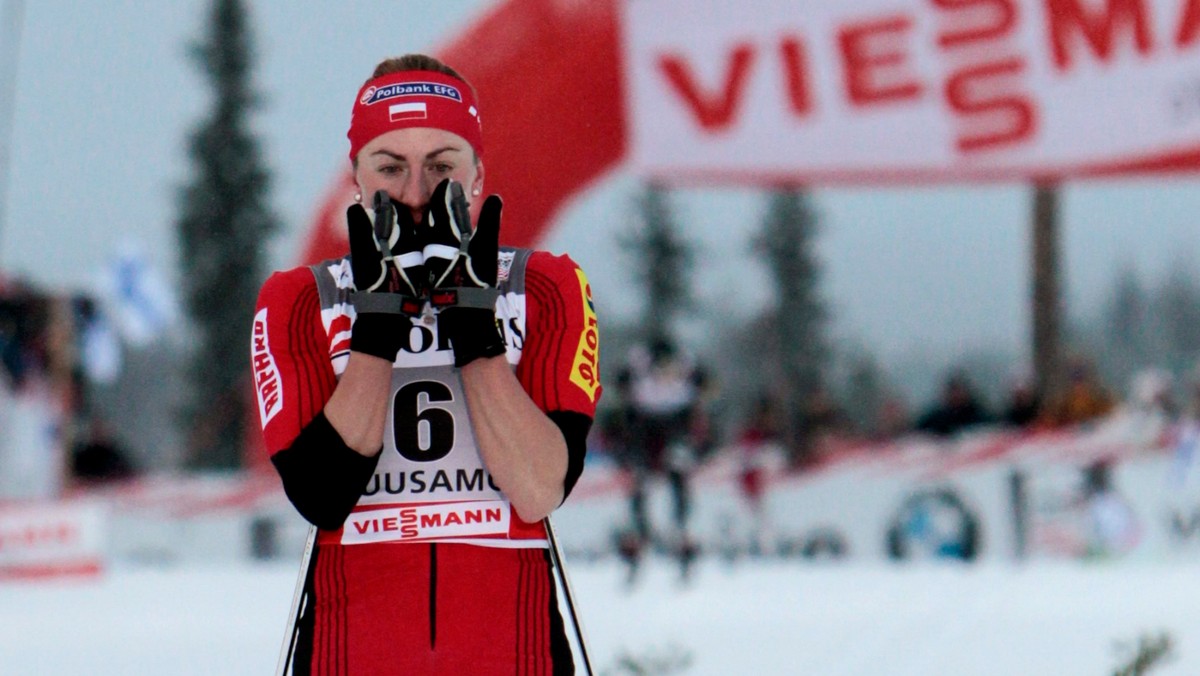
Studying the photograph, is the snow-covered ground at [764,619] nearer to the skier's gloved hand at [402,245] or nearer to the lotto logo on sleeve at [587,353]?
the lotto logo on sleeve at [587,353]

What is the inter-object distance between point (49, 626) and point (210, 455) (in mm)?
6612

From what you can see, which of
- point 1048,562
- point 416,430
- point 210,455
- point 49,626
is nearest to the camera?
point 416,430

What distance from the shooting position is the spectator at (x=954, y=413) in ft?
34.7

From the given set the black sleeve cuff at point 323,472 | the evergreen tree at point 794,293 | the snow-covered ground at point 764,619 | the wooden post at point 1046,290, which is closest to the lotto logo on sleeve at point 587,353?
the black sleeve cuff at point 323,472

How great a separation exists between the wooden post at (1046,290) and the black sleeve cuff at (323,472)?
10.5 m

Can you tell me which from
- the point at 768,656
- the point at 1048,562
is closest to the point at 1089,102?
the point at 1048,562

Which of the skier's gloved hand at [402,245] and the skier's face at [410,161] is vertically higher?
the skier's face at [410,161]

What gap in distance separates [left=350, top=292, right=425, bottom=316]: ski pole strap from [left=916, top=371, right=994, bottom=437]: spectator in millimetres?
9333

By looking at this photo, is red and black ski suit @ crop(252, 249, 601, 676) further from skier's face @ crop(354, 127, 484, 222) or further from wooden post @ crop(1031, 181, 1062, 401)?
wooden post @ crop(1031, 181, 1062, 401)

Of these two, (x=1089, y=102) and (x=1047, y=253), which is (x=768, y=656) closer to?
(x=1089, y=102)

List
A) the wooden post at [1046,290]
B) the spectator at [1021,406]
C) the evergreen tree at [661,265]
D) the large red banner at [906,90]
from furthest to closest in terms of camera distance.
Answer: the evergreen tree at [661,265] → the wooden post at [1046,290] → the spectator at [1021,406] → the large red banner at [906,90]

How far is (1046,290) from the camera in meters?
11.7

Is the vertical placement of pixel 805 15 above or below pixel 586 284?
above

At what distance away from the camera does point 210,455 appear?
14406 millimetres
